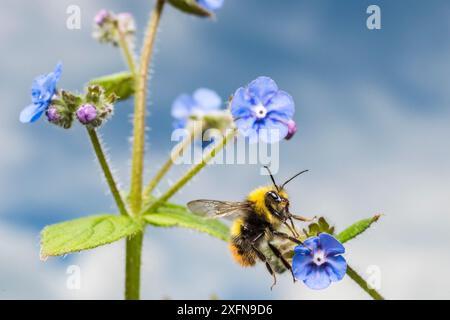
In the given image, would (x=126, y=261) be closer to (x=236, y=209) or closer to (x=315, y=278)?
(x=236, y=209)

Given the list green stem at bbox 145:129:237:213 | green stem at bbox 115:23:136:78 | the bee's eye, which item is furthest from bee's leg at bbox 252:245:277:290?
green stem at bbox 115:23:136:78

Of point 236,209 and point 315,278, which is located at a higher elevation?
point 236,209

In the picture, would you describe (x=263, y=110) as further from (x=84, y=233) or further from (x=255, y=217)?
(x=84, y=233)

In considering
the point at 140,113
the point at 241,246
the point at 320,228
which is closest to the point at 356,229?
the point at 320,228
